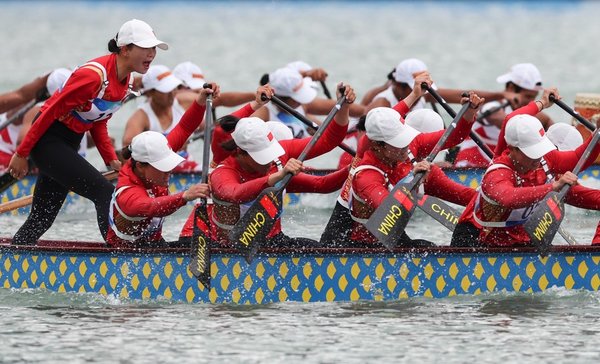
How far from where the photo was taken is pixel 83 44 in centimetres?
3803

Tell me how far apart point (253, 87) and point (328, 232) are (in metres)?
17.4

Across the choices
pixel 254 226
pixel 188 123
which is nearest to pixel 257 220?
pixel 254 226

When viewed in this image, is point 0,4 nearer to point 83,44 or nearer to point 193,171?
point 83,44

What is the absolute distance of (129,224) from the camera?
8.70 m

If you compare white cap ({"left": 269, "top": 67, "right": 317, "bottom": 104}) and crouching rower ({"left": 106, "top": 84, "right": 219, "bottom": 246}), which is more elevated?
white cap ({"left": 269, "top": 67, "right": 317, "bottom": 104})

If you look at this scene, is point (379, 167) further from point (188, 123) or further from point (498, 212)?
point (188, 123)

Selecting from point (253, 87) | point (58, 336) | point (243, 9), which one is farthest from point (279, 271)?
point (243, 9)

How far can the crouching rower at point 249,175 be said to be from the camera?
8.52 m

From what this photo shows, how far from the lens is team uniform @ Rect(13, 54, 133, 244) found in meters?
8.89

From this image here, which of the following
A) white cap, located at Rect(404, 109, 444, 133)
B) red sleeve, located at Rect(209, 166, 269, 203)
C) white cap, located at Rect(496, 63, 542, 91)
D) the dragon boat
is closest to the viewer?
red sleeve, located at Rect(209, 166, 269, 203)

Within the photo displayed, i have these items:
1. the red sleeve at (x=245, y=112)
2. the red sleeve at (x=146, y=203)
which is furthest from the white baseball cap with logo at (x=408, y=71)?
the red sleeve at (x=146, y=203)

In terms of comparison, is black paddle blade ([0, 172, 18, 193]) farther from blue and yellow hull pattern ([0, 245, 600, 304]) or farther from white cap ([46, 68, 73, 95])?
blue and yellow hull pattern ([0, 245, 600, 304])

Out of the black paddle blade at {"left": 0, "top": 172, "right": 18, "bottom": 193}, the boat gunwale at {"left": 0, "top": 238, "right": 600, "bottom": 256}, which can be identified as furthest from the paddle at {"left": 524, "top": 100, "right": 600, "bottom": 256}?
the black paddle blade at {"left": 0, "top": 172, "right": 18, "bottom": 193}

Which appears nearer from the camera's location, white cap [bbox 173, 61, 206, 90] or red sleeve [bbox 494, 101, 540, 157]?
red sleeve [bbox 494, 101, 540, 157]
